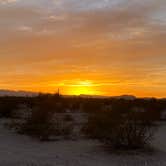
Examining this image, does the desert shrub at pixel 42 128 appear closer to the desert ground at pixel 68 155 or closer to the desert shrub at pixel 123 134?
the desert ground at pixel 68 155

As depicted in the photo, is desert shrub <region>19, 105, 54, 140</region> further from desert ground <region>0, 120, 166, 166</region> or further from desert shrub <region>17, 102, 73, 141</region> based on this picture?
desert ground <region>0, 120, 166, 166</region>

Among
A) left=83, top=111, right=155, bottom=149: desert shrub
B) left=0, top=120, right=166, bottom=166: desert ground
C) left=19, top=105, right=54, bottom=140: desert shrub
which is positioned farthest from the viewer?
left=19, top=105, right=54, bottom=140: desert shrub

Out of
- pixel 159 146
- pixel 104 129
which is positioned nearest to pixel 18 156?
pixel 104 129

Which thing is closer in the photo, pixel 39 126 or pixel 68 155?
pixel 68 155

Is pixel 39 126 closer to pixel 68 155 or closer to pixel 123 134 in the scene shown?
pixel 123 134

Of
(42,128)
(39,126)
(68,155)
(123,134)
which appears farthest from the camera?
(39,126)

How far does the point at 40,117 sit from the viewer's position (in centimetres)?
2430

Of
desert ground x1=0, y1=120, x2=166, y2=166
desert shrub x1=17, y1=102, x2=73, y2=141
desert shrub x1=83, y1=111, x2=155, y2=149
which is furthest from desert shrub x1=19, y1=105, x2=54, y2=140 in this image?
desert shrub x1=83, y1=111, x2=155, y2=149

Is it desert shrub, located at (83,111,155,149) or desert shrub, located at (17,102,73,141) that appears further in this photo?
desert shrub, located at (17,102,73,141)

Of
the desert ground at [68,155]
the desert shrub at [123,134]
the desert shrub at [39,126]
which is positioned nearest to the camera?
the desert ground at [68,155]

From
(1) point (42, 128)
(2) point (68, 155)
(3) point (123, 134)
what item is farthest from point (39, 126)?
(2) point (68, 155)

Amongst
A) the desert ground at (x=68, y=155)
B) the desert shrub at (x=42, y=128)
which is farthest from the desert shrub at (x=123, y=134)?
the desert shrub at (x=42, y=128)

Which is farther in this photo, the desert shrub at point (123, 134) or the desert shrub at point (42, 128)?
the desert shrub at point (42, 128)

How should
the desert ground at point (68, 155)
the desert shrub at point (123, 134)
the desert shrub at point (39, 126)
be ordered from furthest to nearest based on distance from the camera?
the desert shrub at point (39, 126), the desert shrub at point (123, 134), the desert ground at point (68, 155)
